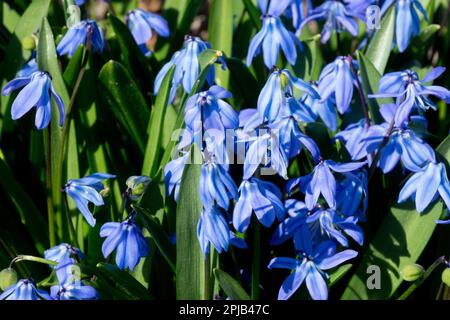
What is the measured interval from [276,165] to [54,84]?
34.5 inches

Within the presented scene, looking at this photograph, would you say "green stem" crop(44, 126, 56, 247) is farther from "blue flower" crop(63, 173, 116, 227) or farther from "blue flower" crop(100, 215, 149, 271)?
"blue flower" crop(100, 215, 149, 271)

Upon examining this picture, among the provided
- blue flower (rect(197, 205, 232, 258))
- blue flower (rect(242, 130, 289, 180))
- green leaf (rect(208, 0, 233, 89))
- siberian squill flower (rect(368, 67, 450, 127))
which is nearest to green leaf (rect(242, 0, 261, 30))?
green leaf (rect(208, 0, 233, 89))

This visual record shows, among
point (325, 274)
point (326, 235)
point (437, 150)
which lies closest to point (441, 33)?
point (437, 150)

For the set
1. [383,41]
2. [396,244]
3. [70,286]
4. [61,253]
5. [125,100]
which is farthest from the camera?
[383,41]

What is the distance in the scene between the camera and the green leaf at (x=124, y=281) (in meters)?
2.00

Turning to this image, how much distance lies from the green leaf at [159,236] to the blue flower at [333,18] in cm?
101

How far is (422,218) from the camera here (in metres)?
2.25

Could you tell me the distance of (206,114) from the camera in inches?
77.6

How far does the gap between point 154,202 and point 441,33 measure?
1.55 m

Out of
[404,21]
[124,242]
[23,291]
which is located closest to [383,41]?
[404,21]

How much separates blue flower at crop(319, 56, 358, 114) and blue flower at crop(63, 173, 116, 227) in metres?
0.73

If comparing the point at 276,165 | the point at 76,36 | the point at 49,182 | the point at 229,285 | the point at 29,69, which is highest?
the point at 76,36

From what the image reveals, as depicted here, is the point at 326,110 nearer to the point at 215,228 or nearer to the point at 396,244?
the point at 396,244

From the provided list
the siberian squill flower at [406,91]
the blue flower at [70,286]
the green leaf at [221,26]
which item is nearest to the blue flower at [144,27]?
the green leaf at [221,26]
